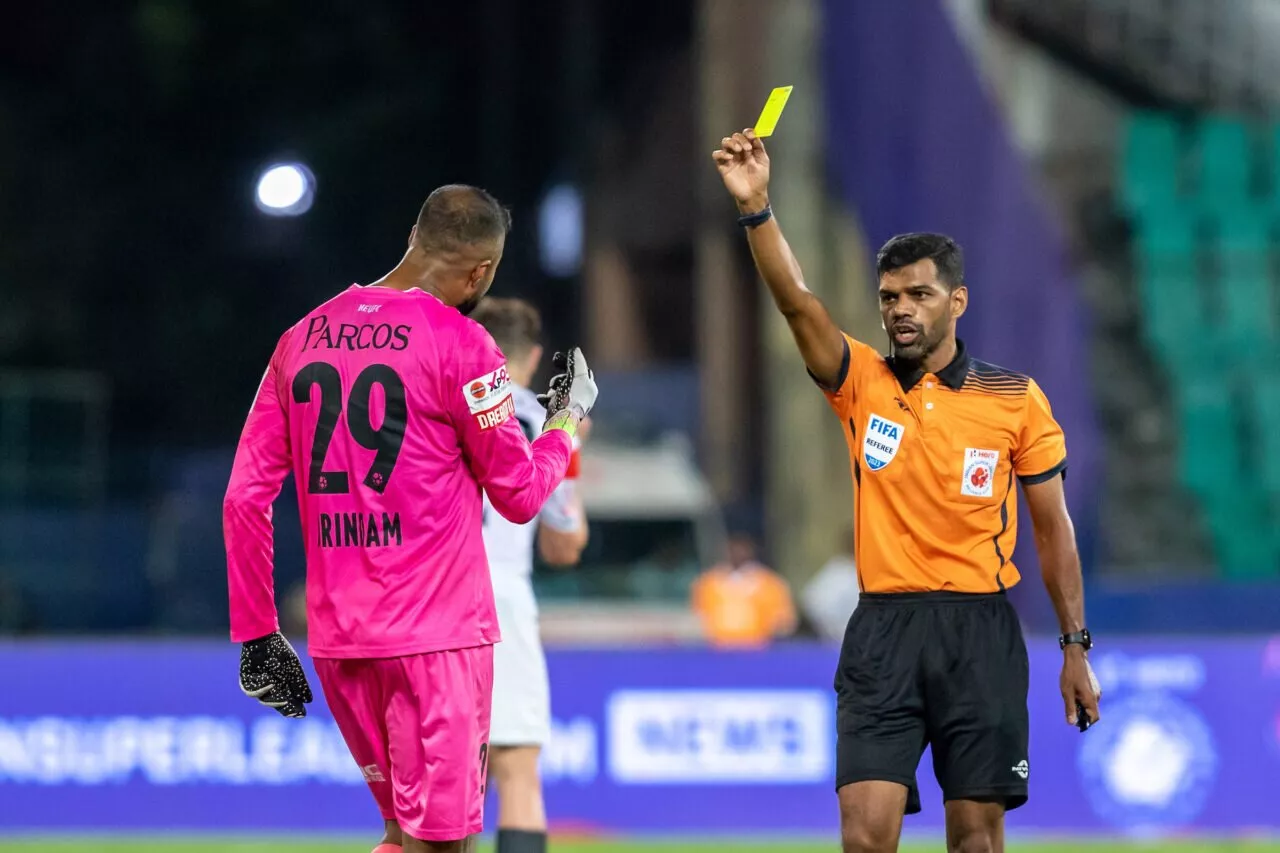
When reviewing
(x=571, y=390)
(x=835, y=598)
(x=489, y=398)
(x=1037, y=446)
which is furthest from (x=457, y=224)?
(x=835, y=598)

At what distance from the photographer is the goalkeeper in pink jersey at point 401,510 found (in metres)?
5.65

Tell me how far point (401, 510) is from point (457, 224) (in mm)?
846

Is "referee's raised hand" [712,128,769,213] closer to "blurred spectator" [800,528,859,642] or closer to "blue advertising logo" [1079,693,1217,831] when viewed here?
"blue advertising logo" [1079,693,1217,831]

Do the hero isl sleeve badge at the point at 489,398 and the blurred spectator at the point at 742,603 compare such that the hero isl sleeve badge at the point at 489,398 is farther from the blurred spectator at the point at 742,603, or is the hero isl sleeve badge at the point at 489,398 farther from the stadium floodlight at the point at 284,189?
the blurred spectator at the point at 742,603

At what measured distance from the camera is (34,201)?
105 feet

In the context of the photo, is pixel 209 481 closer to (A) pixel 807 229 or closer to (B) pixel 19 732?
(A) pixel 807 229

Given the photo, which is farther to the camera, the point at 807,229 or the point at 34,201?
the point at 34,201

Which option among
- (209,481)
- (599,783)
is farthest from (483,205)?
(209,481)

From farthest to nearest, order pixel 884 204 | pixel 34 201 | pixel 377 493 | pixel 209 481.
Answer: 1. pixel 34 201
2. pixel 209 481
3. pixel 884 204
4. pixel 377 493

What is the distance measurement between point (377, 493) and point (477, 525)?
1.10ft

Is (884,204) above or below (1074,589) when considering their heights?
above

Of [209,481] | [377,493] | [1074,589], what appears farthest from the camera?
[209,481]

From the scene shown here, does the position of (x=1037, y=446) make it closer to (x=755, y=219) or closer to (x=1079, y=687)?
(x=1079, y=687)

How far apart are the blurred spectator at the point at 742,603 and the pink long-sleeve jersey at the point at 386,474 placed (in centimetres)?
1139
